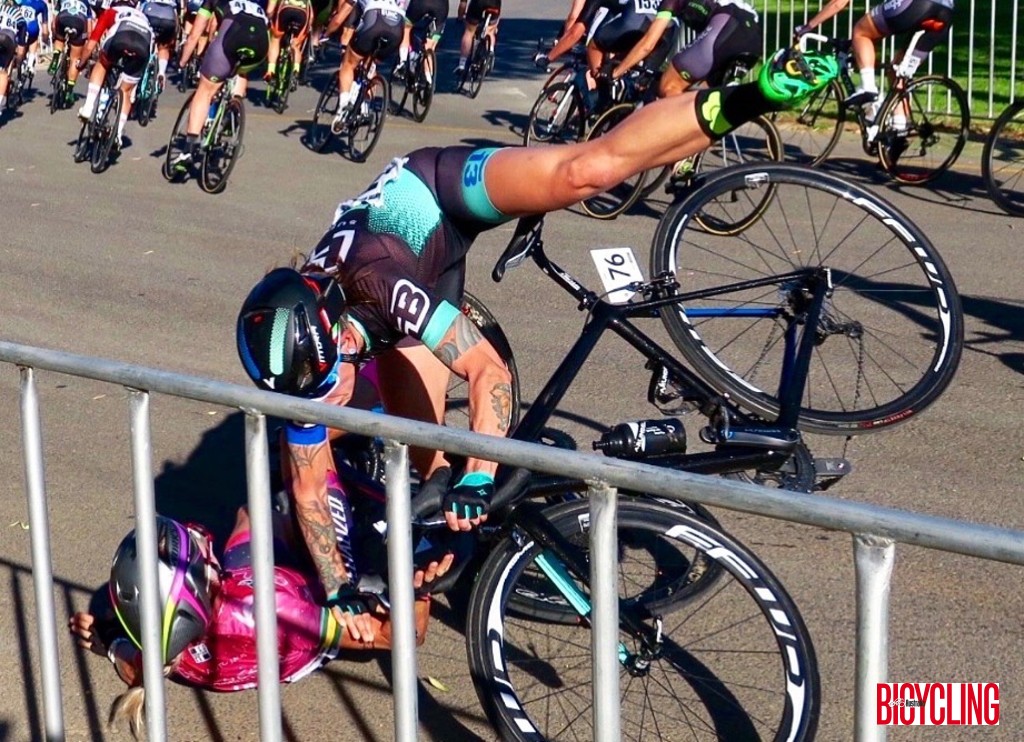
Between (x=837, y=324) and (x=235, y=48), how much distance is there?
339 inches

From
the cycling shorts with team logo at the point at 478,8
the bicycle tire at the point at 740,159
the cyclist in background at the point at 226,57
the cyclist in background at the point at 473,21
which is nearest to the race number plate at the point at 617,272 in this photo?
the bicycle tire at the point at 740,159

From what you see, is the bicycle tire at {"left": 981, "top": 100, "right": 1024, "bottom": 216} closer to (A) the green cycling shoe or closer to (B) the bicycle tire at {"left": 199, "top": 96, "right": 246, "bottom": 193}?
(B) the bicycle tire at {"left": 199, "top": 96, "right": 246, "bottom": 193}

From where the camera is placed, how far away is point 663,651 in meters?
3.96

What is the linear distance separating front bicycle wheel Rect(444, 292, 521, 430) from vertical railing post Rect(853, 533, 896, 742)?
2903 mm

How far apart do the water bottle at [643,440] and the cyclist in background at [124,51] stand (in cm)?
1066

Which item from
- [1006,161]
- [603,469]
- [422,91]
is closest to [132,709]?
[603,469]

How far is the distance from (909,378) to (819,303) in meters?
1.98

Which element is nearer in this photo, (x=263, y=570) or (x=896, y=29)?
(x=263, y=570)

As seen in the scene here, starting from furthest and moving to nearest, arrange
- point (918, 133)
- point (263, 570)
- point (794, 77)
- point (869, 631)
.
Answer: point (918, 133) → point (794, 77) → point (263, 570) → point (869, 631)

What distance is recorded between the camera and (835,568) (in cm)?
454

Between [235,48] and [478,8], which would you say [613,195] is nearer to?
[235,48]

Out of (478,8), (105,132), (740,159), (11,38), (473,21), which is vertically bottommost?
(740,159)

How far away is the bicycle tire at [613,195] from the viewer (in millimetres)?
10266

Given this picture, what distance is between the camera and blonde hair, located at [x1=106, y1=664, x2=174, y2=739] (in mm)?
3924
